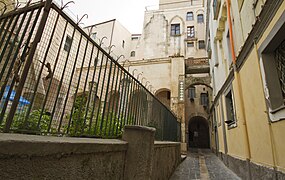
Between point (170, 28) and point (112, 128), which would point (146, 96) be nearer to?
point (112, 128)

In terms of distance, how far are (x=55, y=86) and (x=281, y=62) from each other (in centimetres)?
413

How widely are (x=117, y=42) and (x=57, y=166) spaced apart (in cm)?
2891

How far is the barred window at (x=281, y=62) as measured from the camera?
3.23m

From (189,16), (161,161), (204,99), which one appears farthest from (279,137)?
(189,16)

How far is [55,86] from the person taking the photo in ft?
8.01

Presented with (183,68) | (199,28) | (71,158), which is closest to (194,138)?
Result: (183,68)

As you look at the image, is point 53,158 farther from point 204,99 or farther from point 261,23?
point 204,99

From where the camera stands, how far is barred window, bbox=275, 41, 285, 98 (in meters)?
3.23

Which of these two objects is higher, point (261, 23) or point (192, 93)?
point (192, 93)

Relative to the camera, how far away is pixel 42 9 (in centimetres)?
172

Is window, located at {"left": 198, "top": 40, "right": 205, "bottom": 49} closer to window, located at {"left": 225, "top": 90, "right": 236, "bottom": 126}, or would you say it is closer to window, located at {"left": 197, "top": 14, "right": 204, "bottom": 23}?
window, located at {"left": 197, "top": 14, "right": 204, "bottom": 23}

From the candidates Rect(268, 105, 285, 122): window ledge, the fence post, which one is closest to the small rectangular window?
Rect(268, 105, 285, 122): window ledge

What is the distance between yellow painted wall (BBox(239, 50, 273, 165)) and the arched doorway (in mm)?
19653

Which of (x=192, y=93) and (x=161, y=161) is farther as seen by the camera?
(x=192, y=93)
